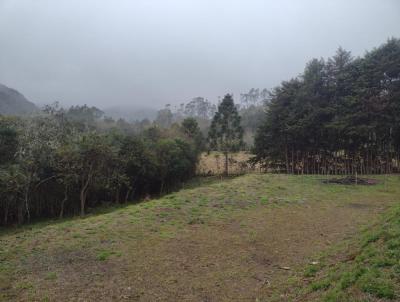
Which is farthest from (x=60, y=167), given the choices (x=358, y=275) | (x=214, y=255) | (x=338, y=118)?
(x=338, y=118)

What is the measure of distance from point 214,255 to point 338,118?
2747 cm

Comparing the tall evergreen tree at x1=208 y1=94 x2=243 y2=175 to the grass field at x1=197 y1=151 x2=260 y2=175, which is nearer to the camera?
the grass field at x1=197 y1=151 x2=260 y2=175

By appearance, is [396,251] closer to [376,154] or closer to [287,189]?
[287,189]

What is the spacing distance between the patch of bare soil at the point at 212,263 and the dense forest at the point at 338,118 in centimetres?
2022

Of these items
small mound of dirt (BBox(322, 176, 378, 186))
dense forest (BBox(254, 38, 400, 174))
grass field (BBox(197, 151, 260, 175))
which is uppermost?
dense forest (BBox(254, 38, 400, 174))

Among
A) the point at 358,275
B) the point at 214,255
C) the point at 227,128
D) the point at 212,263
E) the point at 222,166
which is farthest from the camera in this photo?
the point at 222,166

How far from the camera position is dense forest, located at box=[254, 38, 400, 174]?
30859 millimetres

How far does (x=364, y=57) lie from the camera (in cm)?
3328

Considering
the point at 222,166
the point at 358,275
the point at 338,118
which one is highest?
the point at 338,118

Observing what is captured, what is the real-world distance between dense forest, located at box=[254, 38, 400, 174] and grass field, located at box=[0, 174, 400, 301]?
1689 centimetres

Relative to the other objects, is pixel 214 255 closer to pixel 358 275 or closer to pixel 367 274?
pixel 358 275

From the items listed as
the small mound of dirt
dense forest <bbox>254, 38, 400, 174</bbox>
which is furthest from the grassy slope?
dense forest <bbox>254, 38, 400, 174</bbox>

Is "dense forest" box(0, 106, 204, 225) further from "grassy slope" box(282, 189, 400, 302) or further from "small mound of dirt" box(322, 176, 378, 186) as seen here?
"grassy slope" box(282, 189, 400, 302)

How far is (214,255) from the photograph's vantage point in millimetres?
10086
